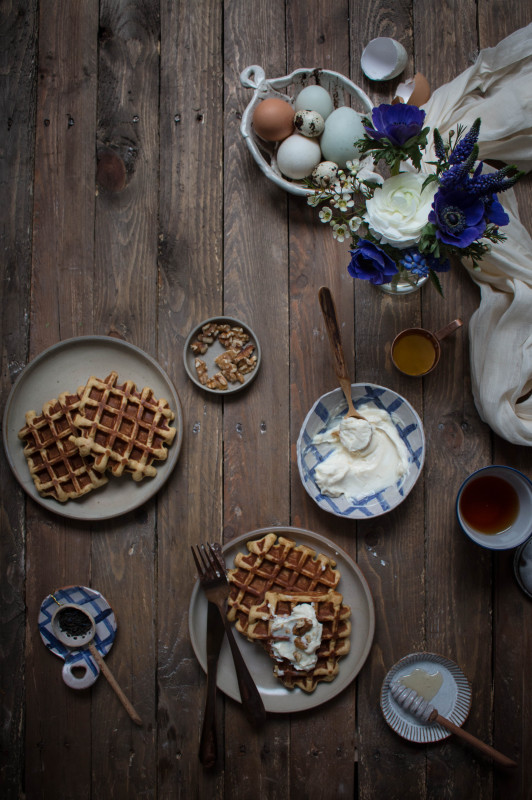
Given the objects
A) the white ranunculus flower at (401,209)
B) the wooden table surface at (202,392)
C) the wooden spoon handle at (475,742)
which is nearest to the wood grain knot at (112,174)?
the wooden table surface at (202,392)

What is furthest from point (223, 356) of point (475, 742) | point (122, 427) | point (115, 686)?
point (475, 742)

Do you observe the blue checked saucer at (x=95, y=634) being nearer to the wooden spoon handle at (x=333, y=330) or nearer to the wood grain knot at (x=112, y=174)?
the wooden spoon handle at (x=333, y=330)

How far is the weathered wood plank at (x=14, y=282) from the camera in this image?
1.62m

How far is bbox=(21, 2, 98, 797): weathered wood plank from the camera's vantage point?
162 centimetres

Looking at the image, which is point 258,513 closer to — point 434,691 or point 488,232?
point 434,691

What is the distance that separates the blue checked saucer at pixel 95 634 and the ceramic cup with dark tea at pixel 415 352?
1.04 meters

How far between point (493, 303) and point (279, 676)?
1139mm

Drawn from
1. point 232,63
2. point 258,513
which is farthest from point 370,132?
point 258,513

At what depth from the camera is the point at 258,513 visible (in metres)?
1.62

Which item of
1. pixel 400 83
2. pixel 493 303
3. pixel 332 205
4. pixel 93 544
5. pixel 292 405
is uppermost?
pixel 400 83

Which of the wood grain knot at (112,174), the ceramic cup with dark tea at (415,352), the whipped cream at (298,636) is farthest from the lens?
the wood grain knot at (112,174)

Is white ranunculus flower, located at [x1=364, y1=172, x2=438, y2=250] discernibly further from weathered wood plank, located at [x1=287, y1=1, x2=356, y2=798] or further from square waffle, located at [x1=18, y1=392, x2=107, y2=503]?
square waffle, located at [x1=18, y1=392, x2=107, y2=503]

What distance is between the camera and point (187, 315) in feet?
5.41

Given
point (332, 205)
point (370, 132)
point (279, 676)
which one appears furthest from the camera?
point (332, 205)
